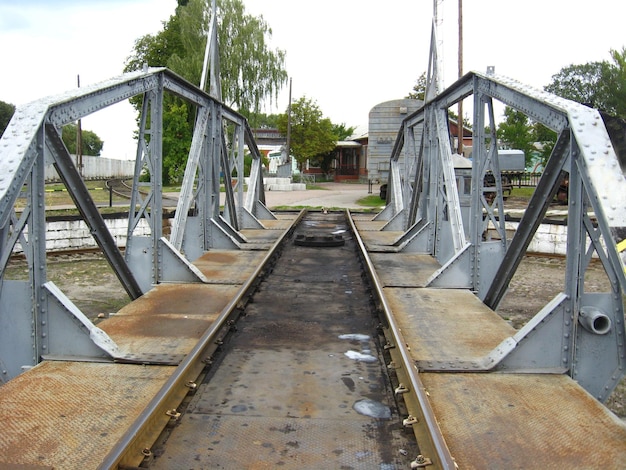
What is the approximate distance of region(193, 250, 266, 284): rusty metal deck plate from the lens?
8.51 metres

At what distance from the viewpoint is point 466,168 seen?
15.2 meters

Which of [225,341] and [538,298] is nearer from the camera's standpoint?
[225,341]

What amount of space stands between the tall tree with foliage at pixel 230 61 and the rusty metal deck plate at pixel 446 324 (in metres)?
38.9

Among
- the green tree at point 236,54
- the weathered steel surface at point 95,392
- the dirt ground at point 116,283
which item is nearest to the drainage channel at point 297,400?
the weathered steel surface at point 95,392

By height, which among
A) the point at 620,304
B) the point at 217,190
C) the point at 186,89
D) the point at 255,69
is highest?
the point at 255,69

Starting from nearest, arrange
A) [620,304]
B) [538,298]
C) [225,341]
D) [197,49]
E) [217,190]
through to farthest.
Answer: [620,304] < [225,341] < [538,298] < [217,190] < [197,49]

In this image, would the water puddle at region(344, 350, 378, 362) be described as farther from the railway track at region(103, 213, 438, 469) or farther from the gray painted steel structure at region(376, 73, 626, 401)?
the gray painted steel structure at region(376, 73, 626, 401)

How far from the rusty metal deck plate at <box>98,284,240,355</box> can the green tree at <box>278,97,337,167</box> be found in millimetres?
47246

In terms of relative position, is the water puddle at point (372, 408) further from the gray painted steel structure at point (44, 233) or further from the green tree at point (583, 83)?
the green tree at point (583, 83)

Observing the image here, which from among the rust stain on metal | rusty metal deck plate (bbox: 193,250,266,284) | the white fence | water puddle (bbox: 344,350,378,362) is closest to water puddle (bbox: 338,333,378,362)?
water puddle (bbox: 344,350,378,362)

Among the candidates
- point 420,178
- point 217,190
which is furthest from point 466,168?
point 217,190

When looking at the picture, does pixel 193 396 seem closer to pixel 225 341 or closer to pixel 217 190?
pixel 225 341

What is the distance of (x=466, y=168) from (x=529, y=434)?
12041 mm

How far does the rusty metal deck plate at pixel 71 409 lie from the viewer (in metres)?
3.48
